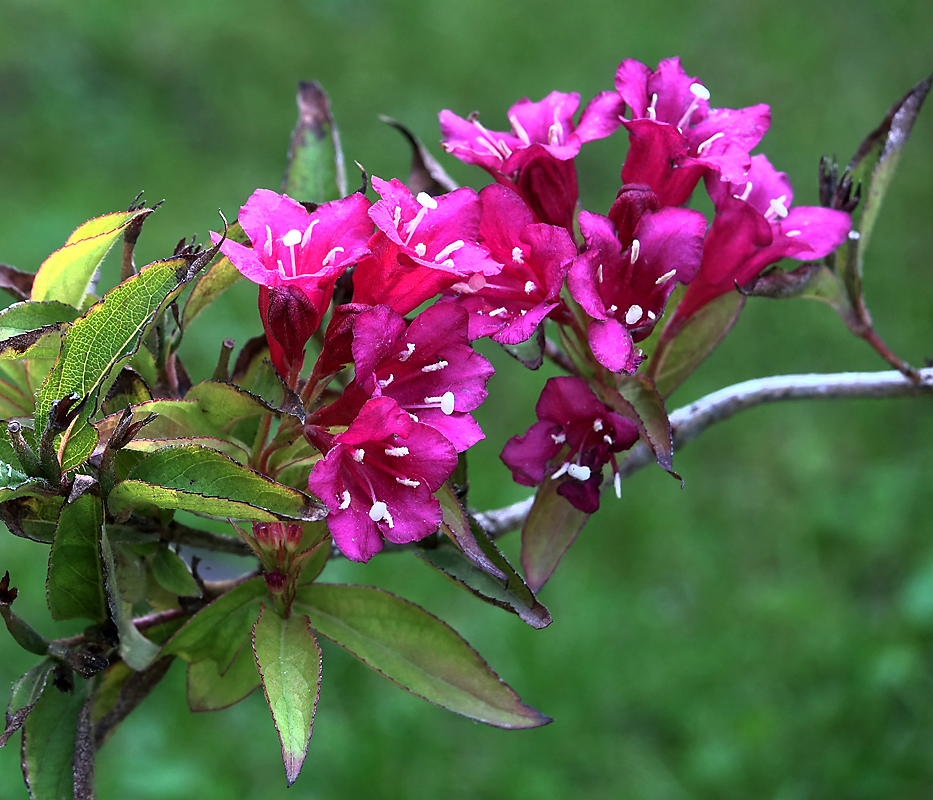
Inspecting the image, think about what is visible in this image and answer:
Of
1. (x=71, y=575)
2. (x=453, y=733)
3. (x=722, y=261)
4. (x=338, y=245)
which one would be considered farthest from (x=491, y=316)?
(x=453, y=733)

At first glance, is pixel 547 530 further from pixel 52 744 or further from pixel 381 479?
pixel 52 744

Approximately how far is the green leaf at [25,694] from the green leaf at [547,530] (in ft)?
1.72

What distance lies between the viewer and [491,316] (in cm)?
104

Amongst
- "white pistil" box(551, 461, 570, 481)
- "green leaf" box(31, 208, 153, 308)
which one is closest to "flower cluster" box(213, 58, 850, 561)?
"white pistil" box(551, 461, 570, 481)

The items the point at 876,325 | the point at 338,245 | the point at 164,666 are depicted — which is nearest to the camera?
the point at 338,245

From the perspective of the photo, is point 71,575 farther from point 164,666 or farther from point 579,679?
point 579,679

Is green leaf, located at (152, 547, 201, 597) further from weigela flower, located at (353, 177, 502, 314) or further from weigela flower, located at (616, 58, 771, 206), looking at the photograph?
weigela flower, located at (616, 58, 771, 206)

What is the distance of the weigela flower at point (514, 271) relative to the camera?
1010 millimetres

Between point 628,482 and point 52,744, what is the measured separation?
9.14ft

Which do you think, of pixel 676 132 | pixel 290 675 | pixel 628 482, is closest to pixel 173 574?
pixel 290 675

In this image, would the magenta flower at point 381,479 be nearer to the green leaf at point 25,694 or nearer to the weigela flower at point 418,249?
the weigela flower at point 418,249

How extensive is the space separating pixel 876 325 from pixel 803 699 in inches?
65.4

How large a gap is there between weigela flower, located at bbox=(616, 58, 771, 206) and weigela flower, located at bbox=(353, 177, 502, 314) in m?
0.23

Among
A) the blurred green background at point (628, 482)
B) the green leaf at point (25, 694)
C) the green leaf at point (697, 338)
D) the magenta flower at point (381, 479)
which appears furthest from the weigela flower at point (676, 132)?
the blurred green background at point (628, 482)
